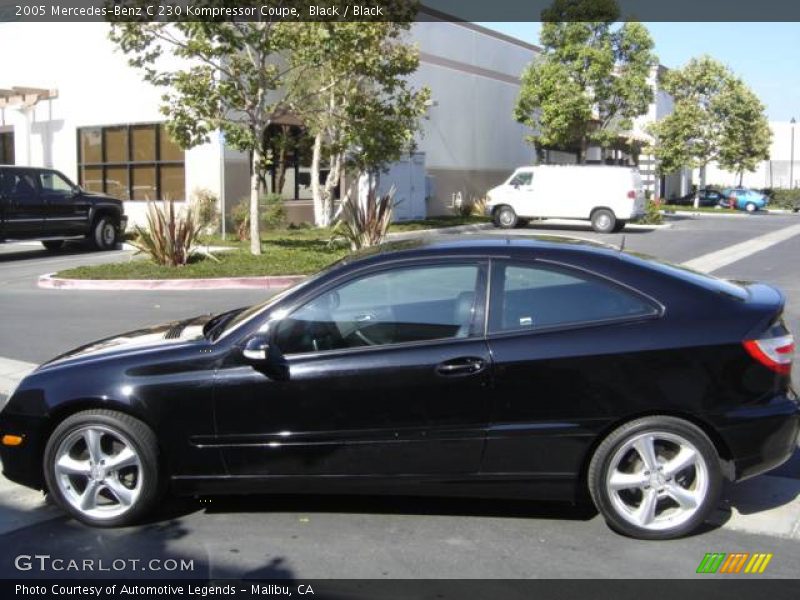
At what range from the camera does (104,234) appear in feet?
63.8

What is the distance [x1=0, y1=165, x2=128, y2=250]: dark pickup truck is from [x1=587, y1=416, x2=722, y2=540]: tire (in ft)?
52.6

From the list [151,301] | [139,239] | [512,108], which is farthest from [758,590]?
[512,108]

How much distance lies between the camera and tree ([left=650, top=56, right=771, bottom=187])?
1692 inches

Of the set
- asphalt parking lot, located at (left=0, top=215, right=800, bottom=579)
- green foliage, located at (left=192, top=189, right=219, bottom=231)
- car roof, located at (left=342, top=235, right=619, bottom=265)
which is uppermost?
green foliage, located at (left=192, top=189, right=219, bottom=231)

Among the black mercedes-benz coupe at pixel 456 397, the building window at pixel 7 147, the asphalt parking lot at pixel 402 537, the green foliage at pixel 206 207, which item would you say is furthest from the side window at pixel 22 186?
the black mercedes-benz coupe at pixel 456 397

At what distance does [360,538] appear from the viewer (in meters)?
A: 4.37

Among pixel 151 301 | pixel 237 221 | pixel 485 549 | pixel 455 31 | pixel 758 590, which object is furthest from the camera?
pixel 455 31

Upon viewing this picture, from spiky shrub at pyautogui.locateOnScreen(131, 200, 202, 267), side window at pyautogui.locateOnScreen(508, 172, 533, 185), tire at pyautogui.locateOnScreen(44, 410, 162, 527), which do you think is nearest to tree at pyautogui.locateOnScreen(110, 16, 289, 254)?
spiky shrub at pyautogui.locateOnScreen(131, 200, 202, 267)

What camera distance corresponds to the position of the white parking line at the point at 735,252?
16852 mm

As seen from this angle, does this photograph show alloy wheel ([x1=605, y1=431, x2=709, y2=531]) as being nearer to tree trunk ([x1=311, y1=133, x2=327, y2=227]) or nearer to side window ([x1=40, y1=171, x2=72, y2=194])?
side window ([x1=40, y1=171, x2=72, y2=194])

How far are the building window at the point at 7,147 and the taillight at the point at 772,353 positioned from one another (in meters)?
28.2

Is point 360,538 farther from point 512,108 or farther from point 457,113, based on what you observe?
point 512,108

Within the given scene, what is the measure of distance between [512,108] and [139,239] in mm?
24325

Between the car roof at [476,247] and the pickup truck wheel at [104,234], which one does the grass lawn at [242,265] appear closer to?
the pickup truck wheel at [104,234]
